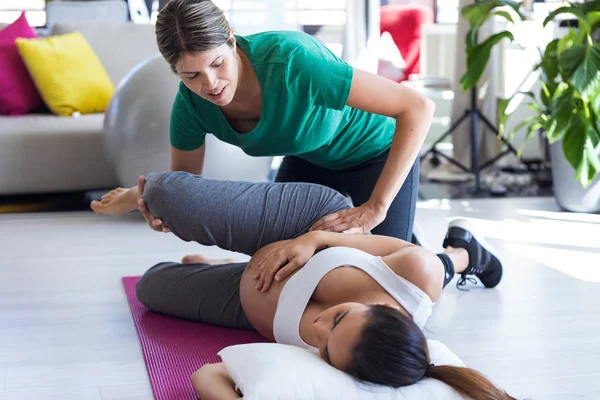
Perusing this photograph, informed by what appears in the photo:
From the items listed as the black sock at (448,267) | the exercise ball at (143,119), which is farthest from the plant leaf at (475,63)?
the black sock at (448,267)

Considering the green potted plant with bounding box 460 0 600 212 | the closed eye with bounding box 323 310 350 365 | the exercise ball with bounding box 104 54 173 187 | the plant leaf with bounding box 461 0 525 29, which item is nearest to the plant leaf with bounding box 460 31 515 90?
the green potted plant with bounding box 460 0 600 212

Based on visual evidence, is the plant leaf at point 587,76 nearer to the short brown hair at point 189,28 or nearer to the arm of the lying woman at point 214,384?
the short brown hair at point 189,28

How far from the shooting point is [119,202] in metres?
2.08

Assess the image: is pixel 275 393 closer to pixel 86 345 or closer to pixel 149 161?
pixel 86 345

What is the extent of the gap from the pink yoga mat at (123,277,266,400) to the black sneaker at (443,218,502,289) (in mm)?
670

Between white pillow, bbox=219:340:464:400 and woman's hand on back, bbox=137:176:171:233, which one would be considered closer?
white pillow, bbox=219:340:464:400

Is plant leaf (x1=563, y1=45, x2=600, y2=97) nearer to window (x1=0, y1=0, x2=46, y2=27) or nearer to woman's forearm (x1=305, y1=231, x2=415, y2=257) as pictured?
woman's forearm (x1=305, y1=231, x2=415, y2=257)

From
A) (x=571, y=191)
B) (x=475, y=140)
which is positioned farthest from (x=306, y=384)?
(x=475, y=140)

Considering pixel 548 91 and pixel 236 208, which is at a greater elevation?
pixel 236 208

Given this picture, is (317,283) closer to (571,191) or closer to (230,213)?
(230,213)

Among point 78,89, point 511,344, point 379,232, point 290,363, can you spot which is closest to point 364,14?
point 78,89

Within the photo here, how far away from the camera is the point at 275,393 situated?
4.56 feet

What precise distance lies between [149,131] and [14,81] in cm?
95

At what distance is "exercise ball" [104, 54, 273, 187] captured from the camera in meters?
3.09
